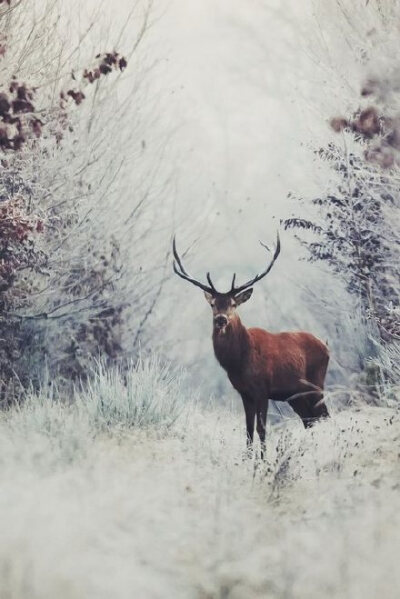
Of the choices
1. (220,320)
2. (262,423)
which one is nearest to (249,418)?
(262,423)

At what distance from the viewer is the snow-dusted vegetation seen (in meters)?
5.22

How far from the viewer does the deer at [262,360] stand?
623 centimetres

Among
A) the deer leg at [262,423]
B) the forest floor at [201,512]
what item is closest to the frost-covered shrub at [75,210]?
the forest floor at [201,512]

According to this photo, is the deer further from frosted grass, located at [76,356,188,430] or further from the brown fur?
frosted grass, located at [76,356,188,430]

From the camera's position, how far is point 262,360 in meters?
6.57

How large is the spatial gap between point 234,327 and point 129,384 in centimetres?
105

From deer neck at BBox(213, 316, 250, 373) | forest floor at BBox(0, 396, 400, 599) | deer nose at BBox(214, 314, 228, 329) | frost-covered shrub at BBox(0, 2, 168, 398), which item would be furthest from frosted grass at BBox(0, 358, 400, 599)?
frost-covered shrub at BBox(0, 2, 168, 398)

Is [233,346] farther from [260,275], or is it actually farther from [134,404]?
[134,404]

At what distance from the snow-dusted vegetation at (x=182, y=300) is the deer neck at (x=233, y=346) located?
497 millimetres

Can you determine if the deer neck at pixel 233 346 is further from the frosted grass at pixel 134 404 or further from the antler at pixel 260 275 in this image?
the frosted grass at pixel 134 404

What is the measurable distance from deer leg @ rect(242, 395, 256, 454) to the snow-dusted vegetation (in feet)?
0.19

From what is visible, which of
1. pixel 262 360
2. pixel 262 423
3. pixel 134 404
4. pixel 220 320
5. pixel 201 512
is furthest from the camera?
pixel 134 404

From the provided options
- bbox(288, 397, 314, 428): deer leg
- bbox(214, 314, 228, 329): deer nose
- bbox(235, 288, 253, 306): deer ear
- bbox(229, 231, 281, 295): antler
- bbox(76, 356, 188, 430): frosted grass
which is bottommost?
bbox(76, 356, 188, 430): frosted grass

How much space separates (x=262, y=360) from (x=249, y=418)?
0.47m
